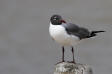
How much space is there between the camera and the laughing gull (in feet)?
9.04

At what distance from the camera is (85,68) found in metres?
2.58

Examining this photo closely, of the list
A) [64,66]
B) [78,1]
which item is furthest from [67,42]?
[78,1]

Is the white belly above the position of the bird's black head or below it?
below

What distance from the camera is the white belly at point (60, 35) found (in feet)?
9.04

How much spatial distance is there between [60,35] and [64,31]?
0.11 feet

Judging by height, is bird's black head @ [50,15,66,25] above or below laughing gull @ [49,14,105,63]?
above

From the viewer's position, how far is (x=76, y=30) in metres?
2.79

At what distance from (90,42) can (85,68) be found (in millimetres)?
2226

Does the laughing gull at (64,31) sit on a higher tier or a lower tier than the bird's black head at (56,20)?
lower

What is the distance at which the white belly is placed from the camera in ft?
9.04

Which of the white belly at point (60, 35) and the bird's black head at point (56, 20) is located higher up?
the bird's black head at point (56, 20)

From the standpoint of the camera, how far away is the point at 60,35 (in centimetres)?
277

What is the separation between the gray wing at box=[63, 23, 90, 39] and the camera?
109 inches

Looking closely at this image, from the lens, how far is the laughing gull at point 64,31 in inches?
108
